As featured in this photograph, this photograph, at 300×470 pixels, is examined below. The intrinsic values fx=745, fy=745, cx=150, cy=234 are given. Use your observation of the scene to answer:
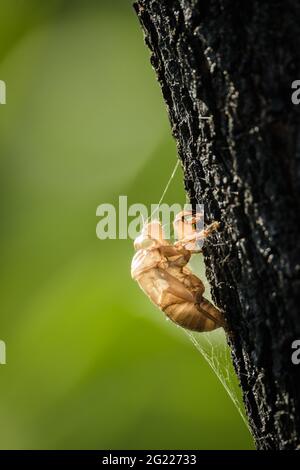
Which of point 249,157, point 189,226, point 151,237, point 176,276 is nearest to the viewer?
point 249,157

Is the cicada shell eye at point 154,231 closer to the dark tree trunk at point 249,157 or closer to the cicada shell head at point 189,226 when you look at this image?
the cicada shell head at point 189,226

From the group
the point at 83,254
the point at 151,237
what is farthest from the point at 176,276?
the point at 83,254

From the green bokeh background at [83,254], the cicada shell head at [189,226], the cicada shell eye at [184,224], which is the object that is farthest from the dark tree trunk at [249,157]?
the green bokeh background at [83,254]

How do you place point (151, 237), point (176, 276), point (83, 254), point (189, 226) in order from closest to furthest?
point (189, 226), point (176, 276), point (151, 237), point (83, 254)

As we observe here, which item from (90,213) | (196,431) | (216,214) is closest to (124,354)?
(196,431)

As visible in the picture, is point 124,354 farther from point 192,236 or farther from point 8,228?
point 192,236

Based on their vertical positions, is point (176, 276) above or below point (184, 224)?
below

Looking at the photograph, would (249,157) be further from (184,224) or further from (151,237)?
(151,237)
